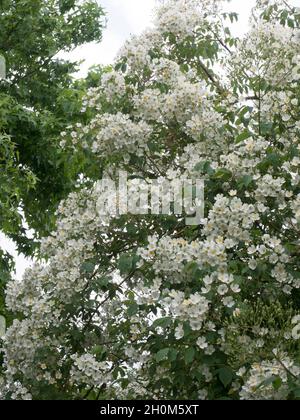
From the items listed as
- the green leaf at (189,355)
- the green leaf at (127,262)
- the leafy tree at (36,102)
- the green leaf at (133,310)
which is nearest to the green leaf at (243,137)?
the green leaf at (127,262)

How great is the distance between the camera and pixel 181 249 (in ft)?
13.6

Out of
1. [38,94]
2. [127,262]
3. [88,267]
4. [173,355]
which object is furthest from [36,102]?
[173,355]

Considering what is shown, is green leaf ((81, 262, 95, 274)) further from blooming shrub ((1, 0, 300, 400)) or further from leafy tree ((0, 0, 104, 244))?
leafy tree ((0, 0, 104, 244))

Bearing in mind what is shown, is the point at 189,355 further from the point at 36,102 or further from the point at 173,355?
the point at 36,102

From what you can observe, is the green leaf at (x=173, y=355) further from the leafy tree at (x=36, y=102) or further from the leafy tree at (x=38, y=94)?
the leafy tree at (x=38, y=94)

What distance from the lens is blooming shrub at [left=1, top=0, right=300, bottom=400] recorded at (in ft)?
12.7

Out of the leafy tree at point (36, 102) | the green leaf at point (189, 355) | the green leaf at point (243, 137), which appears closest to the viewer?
the green leaf at point (189, 355)

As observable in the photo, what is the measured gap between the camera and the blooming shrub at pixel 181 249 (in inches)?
153

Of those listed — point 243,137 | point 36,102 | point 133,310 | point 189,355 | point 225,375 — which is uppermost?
point 36,102

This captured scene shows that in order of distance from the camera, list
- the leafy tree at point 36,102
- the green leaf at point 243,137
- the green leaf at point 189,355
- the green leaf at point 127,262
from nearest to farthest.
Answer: the green leaf at point 189,355 → the green leaf at point 127,262 → the green leaf at point 243,137 → the leafy tree at point 36,102

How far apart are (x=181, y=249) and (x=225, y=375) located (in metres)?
0.78

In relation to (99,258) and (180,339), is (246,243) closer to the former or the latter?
(180,339)

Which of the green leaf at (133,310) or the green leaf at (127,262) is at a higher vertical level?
the green leaf at (127,262)

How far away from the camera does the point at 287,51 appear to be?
5.20 meters
